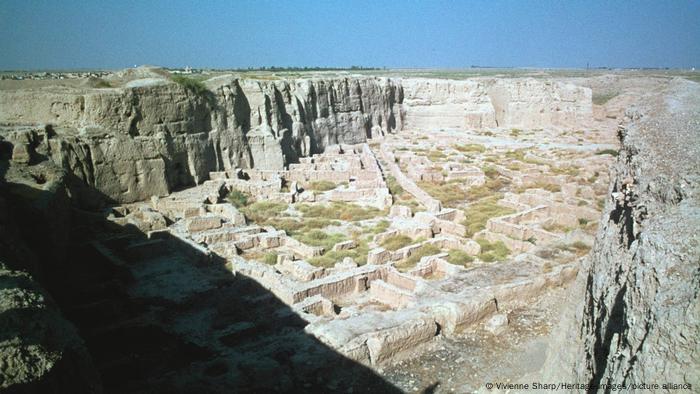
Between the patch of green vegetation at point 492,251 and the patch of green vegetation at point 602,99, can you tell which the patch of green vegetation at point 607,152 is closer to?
the patch of green vegetation at point 492,251

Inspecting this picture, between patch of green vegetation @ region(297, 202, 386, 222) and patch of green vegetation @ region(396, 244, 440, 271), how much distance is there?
4.95 m

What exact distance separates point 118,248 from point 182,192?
761 centimetres

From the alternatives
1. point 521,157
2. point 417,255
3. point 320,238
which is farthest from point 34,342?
point 521,157

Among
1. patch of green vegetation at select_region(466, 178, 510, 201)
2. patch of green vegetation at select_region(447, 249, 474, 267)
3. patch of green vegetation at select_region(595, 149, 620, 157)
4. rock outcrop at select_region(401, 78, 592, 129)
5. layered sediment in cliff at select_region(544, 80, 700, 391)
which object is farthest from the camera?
rock outcrop at select_region(401, 78, 592, 129)

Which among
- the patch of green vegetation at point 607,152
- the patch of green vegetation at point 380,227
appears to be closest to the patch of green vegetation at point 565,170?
the patch of green vegetation at point 607,152

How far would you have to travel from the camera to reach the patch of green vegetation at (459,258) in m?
13.3

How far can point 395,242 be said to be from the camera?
15.2 metres

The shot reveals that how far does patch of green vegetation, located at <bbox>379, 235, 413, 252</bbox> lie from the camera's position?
49.0ft

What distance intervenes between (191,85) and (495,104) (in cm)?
3531

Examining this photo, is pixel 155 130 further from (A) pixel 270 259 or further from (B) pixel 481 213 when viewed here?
(B) pixel 481 213

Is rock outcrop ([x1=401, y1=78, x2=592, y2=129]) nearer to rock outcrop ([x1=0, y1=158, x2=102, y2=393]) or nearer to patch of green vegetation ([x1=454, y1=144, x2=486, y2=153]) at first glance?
patch of green vegetation ([x1=454, y1=144, x2=486, y2=153])

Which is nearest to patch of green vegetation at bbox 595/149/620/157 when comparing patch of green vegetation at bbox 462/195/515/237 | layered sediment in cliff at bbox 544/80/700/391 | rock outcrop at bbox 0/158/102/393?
patch of green vegetation at bbox 462/195/515/237

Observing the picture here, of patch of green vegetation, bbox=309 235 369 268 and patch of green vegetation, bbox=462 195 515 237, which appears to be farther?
patch of green vegetation, bbox=462 195 515 237

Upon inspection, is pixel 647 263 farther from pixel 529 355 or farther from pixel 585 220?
pixel 585 220
